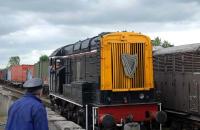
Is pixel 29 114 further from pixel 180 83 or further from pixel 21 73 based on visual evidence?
pixel 21 73

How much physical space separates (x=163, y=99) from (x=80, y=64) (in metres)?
3.29

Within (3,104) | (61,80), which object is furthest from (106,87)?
(3,104)

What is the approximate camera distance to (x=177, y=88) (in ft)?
48.0

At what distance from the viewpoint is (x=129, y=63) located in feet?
45.3

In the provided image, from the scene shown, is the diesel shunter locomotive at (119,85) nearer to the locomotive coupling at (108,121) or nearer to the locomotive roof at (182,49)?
the locomotive coupling at (108,121)

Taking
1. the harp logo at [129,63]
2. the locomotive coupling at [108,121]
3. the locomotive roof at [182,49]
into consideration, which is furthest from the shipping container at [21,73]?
the locomotive coupling at [108,121]

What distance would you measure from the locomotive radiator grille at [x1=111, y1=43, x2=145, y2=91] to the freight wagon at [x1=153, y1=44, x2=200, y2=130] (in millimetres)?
1123

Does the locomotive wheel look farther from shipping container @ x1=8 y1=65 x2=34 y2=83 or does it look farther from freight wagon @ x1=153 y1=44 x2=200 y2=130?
shipping container @ x1=8 y1=65 x2=34 y2=83

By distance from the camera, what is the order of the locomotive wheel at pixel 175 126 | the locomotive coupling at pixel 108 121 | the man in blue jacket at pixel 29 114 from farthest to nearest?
the locomotive wheel at pixel 175 126, the locomotive coupling at pixel 108 121, the man in blue jacket at pixel 29 114

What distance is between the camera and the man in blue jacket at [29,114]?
5422 millimetres

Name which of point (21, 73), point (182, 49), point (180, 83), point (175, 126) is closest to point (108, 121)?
point (180, 83)

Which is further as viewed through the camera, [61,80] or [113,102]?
[61,80]

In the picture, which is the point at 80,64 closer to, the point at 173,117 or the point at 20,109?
the point at 173,117

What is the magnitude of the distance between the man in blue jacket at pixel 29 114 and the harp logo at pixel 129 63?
8.29 m
